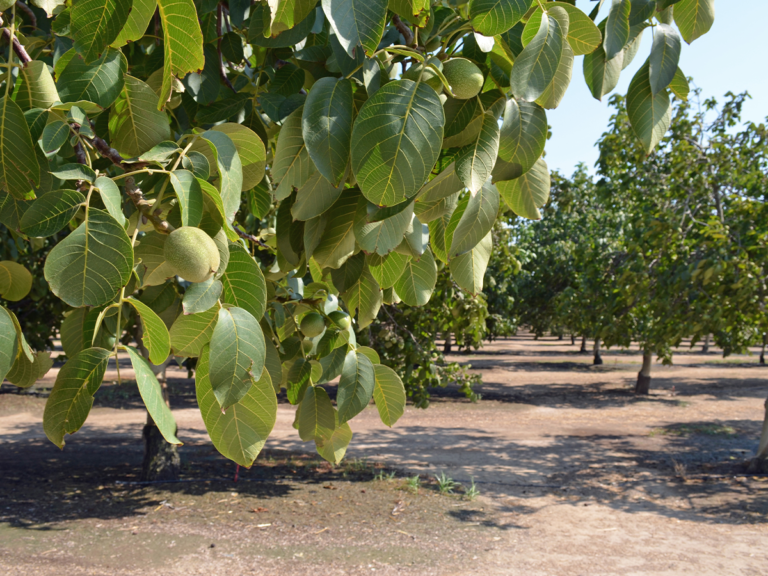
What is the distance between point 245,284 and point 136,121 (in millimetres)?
422

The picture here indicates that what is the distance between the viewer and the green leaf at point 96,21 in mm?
767

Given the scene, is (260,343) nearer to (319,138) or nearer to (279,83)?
(319,138)

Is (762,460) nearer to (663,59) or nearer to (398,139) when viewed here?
(663,59)

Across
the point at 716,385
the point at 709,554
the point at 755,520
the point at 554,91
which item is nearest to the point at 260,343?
the point at 554,91

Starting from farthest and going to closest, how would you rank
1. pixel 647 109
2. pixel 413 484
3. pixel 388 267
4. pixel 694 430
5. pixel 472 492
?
pixel 694 430, pixel 413 484, pixel 472 492, pixel 388 267, pixel 647 109

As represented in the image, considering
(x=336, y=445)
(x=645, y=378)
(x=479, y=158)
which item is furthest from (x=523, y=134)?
(x=645, y=378)

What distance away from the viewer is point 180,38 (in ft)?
2.76

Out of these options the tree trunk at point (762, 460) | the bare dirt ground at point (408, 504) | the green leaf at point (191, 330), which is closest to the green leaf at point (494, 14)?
the green leaf at point (191, 330)

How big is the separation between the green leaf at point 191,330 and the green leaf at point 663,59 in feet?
2.54

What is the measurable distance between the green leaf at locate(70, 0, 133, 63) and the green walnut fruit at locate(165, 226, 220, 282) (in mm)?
293

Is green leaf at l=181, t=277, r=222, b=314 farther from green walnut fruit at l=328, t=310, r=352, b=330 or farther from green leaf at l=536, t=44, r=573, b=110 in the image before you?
green walnut fruit at l=328, t=310, r=352, b=330

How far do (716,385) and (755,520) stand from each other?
13066mm

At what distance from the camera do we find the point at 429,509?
609 cm

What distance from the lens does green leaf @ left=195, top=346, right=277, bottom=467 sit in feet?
2.85
